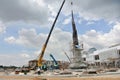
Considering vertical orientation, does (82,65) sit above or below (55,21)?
below

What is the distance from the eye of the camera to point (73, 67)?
157250 mm

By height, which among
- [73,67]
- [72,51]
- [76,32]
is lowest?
[73,67]

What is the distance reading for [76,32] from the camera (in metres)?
170

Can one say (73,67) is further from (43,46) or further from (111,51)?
(111,51)

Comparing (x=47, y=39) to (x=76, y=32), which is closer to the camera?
(x=47, y=39)

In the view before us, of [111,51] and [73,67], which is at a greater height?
[111,51]

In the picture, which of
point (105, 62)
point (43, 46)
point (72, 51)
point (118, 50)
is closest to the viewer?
point (43, 46)

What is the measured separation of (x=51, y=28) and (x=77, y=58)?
25.0 m

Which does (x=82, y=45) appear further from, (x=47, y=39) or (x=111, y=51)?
(x=111, y=51)

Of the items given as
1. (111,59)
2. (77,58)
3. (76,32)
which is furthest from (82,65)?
(111,59)

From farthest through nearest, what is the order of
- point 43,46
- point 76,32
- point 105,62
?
point 105,62 < point 76,32 < point 43,46

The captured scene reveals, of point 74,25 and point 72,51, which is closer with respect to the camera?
point 72,51

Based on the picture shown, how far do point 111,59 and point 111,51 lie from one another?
33.4 feet

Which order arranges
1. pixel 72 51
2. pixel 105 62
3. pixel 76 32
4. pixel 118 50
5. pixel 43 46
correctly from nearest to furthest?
pixel 43 46, pixel 72 51, pixel 76 32, pixel 118 50, pixel 105 62
